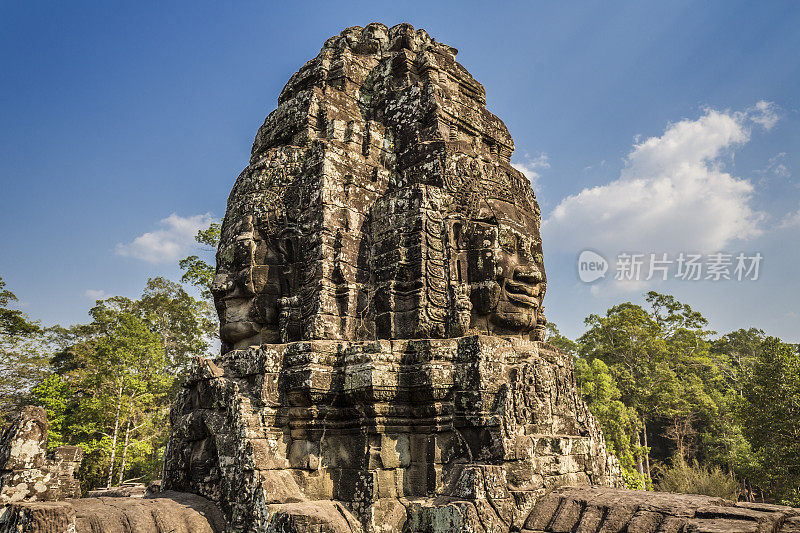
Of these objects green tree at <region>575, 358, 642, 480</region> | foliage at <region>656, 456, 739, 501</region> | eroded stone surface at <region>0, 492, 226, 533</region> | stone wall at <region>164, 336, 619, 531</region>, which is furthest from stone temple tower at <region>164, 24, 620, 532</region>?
green tree at <region>575, 358, 642, 480</region>

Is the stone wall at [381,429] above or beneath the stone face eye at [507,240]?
beneath

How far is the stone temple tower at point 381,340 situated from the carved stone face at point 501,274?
0.07ft

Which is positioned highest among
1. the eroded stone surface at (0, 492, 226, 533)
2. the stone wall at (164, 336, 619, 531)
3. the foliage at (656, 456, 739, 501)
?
the stone wall at (164, 336, 619, 531)

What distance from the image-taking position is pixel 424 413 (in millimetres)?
5160

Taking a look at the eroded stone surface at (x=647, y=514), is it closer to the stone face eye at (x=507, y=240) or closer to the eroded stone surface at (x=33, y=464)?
the stone face eye at (x=507, y=240)

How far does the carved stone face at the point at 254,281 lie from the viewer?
247 inches

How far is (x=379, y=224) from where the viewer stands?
20.7 feet

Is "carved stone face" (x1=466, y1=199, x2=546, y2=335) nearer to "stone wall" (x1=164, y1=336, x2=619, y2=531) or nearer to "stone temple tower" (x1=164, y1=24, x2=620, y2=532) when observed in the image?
"stone temple tower" (x1=164, y1=24, x2=620, y2=532)

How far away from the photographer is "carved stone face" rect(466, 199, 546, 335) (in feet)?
19.0

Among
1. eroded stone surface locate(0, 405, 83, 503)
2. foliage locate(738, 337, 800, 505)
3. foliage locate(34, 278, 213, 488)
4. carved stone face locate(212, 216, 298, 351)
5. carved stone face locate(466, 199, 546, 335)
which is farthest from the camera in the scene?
foliage locate(34, 278, 213, 488)

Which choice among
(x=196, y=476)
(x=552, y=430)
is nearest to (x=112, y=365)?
(x=196, y=476)

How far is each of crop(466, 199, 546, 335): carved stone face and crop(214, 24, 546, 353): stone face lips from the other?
0.02 meters

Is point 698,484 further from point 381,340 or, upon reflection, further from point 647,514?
point 381,340

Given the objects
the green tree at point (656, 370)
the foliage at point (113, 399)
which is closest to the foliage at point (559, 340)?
the green tree at point (656, 370)
